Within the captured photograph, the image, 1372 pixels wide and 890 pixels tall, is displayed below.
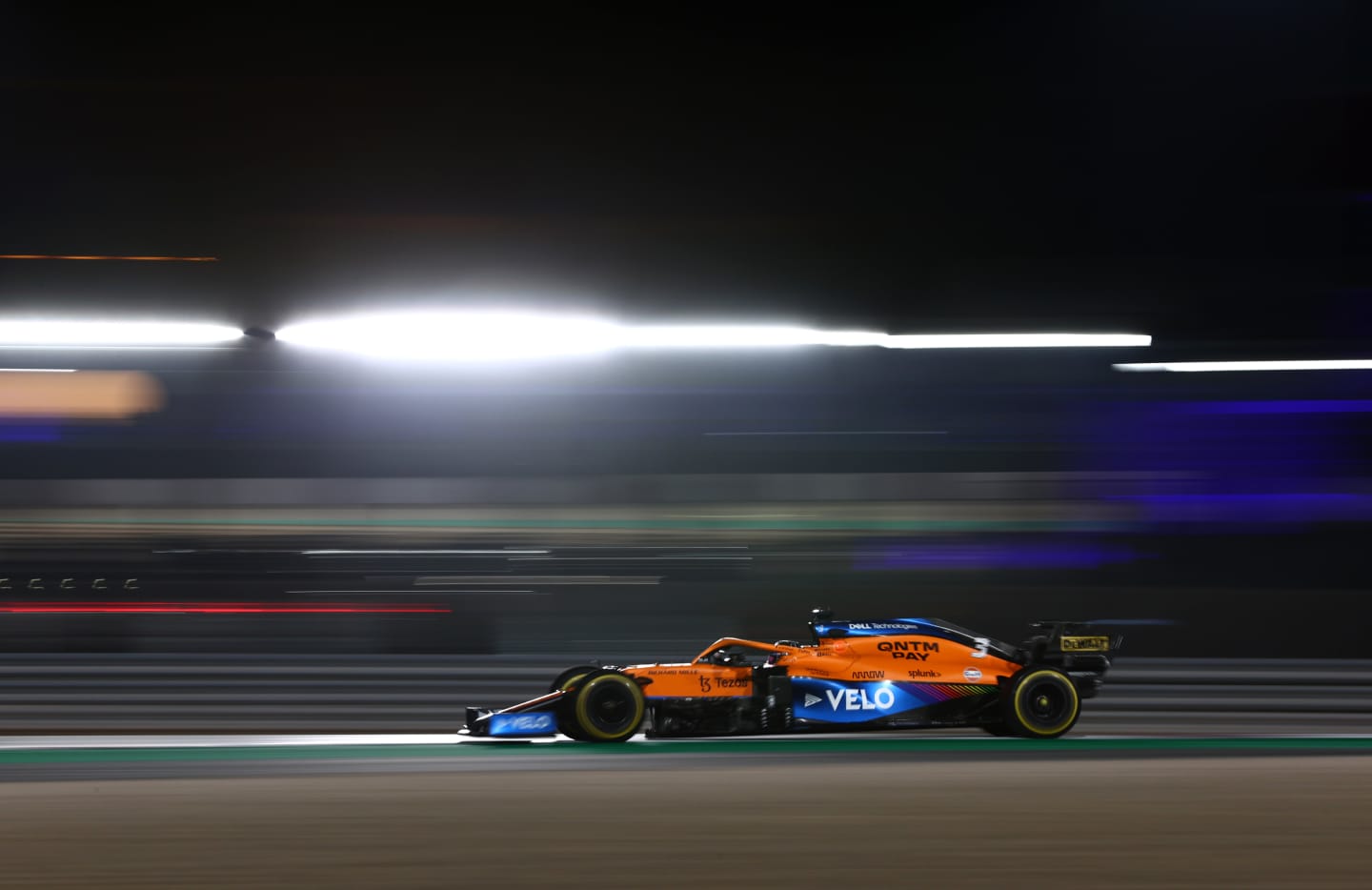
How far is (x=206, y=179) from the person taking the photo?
1012cm

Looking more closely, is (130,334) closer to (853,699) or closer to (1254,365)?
(853,699)

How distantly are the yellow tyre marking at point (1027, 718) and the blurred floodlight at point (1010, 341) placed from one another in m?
4.64

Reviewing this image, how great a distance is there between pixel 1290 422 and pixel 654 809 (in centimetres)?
886

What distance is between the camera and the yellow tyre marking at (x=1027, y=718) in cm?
686

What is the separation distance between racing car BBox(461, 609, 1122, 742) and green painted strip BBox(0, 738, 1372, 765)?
12 cm

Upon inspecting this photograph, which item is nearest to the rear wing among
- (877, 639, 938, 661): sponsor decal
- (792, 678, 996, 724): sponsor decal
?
(877, 639, 938, 661): sponsor decal

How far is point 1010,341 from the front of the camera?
1108 cm

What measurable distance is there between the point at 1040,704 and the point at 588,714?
8.74 ft

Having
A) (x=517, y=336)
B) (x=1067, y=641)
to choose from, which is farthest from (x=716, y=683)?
(x=517, y=336)

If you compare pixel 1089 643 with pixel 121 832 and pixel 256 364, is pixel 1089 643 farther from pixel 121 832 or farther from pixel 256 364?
pixel 256 364

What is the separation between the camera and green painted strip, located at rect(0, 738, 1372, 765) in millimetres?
6348

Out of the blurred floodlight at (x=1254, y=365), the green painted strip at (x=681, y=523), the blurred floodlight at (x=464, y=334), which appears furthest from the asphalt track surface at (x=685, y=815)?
the blurred floodlight at (x=1254, y=365)

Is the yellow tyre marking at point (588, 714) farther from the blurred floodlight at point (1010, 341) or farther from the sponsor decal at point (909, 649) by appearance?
the blurred floodlight at point (1010, 341)

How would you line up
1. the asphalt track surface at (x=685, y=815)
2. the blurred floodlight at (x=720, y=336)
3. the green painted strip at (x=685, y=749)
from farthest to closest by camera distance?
the blurred floodlight at (x=720, y=336) → the green painted strip at (x=685, y=749) → the asphalt track surface at (x=685, y=815)
